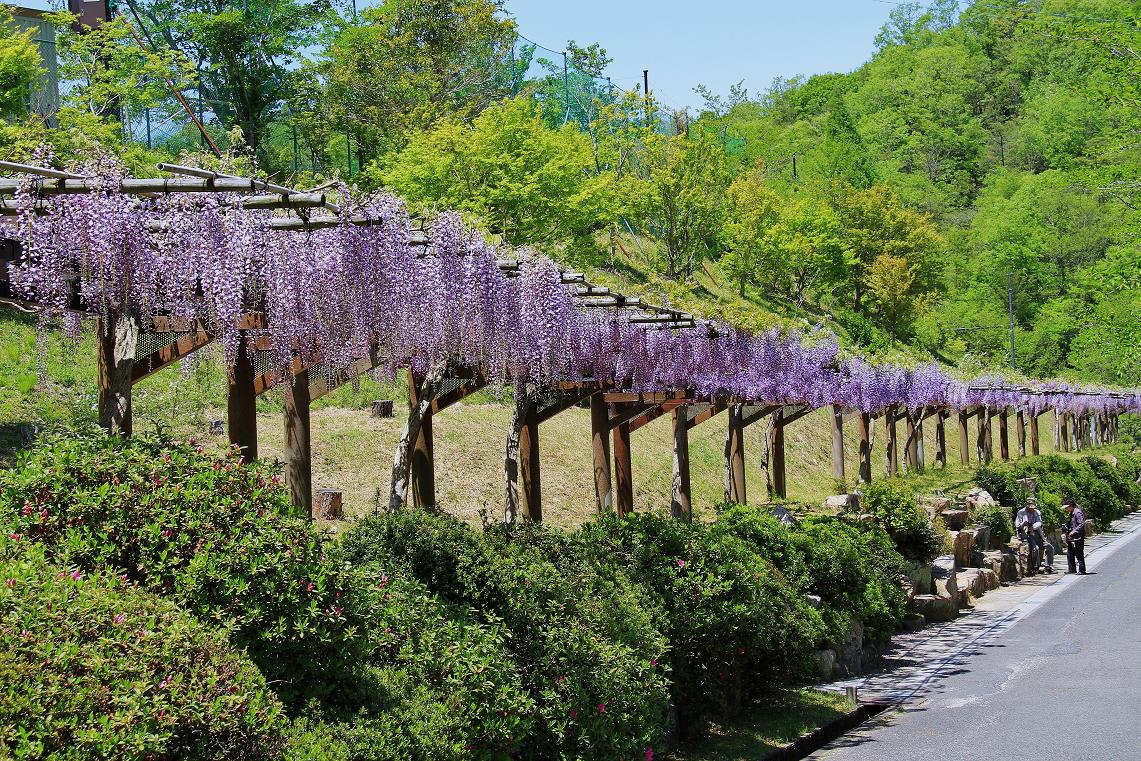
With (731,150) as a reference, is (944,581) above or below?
below

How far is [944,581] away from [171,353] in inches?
454

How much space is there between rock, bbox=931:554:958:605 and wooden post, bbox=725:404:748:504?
4.09 metres

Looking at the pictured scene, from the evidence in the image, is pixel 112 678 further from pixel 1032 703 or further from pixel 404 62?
pixel 404 62

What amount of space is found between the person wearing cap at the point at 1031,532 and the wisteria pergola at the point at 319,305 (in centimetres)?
844

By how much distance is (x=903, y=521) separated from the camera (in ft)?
47.5

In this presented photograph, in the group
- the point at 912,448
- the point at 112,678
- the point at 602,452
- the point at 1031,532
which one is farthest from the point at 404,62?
the point at 112,678

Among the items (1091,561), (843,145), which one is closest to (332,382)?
(1091,561)

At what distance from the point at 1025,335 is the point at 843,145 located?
14756 millimetres

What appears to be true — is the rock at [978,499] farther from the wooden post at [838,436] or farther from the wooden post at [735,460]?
the wooden post at [735,460]

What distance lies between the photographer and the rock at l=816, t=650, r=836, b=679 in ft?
35.9

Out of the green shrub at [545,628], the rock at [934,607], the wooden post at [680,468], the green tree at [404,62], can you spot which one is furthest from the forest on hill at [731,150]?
the rock at [934,607]

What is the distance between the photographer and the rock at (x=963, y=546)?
17531 mm

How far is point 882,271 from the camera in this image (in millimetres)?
48906

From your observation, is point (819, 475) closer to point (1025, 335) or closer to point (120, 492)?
point (120, 492)
